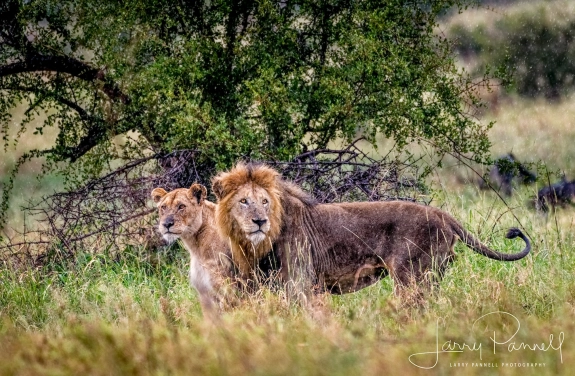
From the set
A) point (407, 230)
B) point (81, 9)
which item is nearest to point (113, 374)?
point (407, 230)

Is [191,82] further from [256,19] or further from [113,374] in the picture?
[113,374]

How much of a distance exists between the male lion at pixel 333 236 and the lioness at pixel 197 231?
8.4 inches

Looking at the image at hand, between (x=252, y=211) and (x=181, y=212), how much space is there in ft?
2.90

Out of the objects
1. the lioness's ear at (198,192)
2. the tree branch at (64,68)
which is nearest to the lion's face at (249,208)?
the lioness's ear at (198,192)

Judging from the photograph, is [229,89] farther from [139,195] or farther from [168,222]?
[168,222]

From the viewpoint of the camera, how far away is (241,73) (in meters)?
10.4

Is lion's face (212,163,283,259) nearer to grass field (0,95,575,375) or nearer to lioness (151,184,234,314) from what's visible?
lioness (151,184,234,314)

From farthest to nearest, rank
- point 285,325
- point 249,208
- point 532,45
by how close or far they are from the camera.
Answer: point 532,45 < point 249,208 < point 285,325

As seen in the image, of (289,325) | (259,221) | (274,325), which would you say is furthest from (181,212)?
(274,325)

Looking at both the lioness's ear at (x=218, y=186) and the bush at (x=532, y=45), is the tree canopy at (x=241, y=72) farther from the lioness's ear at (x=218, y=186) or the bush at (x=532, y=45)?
the bush at (x=532, y=45)

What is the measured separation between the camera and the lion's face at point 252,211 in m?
7.38

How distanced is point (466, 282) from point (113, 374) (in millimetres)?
3673

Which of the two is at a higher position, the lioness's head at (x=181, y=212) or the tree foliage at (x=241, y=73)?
the tree foliage at (x=241, y=73)

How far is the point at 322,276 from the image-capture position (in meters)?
7.68
